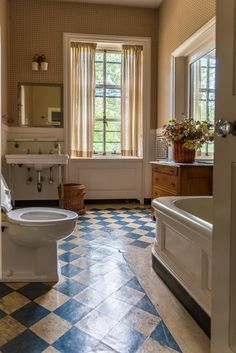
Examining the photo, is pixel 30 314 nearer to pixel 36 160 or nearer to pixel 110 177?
pixel 36 160

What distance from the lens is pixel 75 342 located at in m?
1.42

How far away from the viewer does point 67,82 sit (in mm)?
4664

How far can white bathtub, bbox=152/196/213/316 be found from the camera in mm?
1514

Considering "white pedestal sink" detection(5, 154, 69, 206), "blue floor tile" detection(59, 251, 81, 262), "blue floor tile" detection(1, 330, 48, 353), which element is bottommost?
"blue floor tile" detection(1, 330, 48, 353)

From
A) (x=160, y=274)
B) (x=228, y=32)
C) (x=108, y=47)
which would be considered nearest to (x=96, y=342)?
(x=160, y=274)

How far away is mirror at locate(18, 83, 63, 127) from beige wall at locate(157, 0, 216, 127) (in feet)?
4.91

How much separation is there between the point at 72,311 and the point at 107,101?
3.79m

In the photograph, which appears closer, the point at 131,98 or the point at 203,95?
the point at 203,95

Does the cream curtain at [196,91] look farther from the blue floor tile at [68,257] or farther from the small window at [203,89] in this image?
the blue floor tile at [68,257]

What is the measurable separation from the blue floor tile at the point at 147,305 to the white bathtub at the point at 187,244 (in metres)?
0.20

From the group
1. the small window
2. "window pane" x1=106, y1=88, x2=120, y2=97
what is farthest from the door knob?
"window pane" x1=106, y1=88, x2=120, y2=97

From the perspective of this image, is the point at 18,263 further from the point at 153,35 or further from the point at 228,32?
the point at 153,35

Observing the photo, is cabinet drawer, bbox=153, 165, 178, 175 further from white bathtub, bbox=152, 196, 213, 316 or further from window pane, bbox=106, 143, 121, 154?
window pane, bbox=106, 143, 121, 154

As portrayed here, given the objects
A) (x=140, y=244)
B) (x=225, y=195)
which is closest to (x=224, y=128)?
(x=225, y=195)
